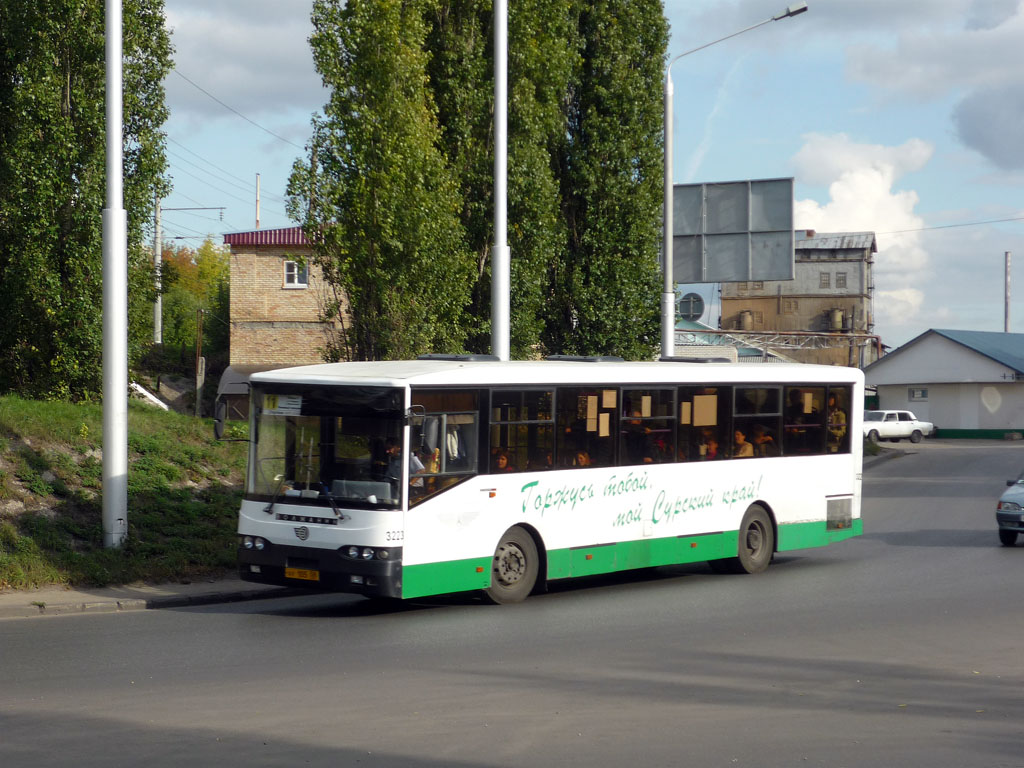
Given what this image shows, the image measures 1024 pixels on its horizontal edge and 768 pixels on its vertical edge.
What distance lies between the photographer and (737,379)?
56.5 feet

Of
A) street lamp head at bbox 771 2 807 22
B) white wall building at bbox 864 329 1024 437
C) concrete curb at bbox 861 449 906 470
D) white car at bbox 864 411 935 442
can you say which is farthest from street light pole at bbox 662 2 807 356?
white wall building at bbox 864 329 1024 437

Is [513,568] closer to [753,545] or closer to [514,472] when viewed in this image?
[514,472]

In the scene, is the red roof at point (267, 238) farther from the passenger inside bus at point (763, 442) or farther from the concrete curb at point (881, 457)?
the passenger inside bus at point (763, 442)

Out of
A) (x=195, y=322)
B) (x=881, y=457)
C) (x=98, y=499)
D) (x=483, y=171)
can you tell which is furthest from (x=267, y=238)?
(x=98, y=499)

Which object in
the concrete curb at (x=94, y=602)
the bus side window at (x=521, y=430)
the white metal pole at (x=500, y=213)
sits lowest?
the concrete curb at (x=94, y=602)

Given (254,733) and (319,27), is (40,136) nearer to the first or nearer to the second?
(319,27)

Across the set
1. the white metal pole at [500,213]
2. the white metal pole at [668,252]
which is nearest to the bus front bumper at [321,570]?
the white metal pole at [500,213]

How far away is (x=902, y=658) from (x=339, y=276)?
1547cm

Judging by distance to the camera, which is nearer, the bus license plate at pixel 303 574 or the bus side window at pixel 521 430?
the bus license plate at pixel 303 574

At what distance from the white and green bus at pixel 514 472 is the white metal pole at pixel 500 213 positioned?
133 inches

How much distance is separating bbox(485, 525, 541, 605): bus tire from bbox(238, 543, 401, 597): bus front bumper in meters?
1.53

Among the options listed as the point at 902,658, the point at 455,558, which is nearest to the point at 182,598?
the point at 455,558

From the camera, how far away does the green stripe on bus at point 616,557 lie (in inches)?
516

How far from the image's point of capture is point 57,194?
816 inches
